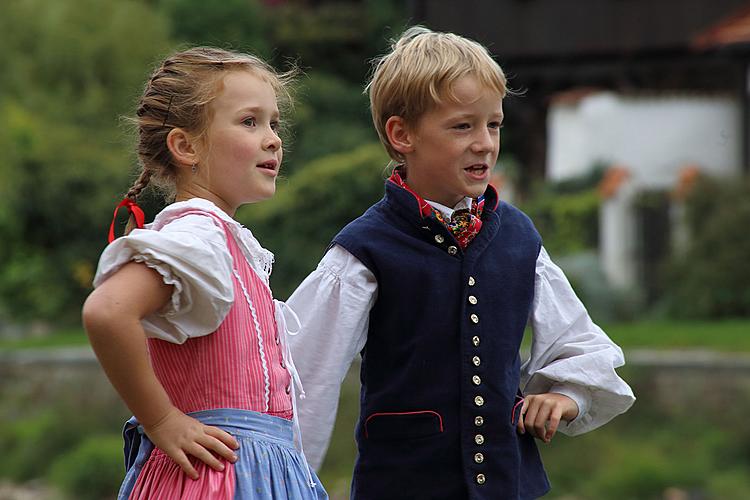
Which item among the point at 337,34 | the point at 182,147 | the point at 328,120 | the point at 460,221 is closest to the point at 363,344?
the point at 460,221

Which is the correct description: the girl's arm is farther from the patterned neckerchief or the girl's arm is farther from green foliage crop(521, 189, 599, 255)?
green foliage crop(521, 189, 599, 255)

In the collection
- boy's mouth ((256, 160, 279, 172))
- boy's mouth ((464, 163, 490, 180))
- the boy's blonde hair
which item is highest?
the boy's blonde hair

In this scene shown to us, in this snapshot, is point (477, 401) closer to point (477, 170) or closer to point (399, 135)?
point (477, 170)

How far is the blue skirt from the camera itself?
2256 mm

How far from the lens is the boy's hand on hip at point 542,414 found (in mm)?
2770

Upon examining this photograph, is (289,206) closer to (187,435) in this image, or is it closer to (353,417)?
(353,417)

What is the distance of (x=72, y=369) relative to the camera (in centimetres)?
923

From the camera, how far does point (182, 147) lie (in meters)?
2.40

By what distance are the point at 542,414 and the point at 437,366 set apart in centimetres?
26

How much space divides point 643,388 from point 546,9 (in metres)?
8.70

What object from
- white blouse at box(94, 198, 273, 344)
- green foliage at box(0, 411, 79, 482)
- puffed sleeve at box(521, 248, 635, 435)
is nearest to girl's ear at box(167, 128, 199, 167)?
white blouse at box(94, 198, 273, 344)

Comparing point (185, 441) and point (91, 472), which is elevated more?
point (185, 441)

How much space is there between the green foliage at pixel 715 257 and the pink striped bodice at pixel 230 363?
763 centimetres

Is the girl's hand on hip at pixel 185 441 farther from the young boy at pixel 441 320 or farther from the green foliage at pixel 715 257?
the green foliage at pixel 715 257
